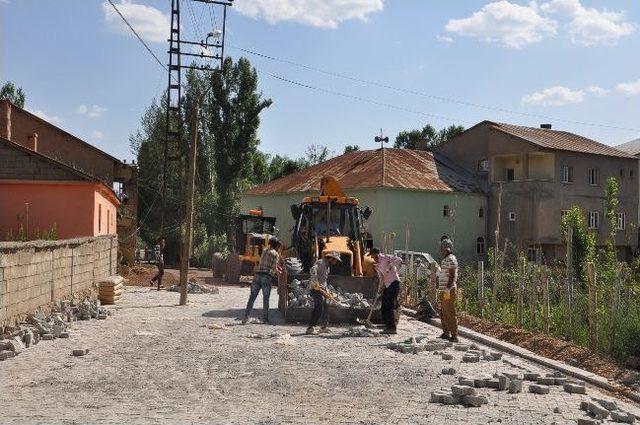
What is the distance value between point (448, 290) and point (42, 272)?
7.78m

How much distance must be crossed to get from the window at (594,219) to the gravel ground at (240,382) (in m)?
33.0

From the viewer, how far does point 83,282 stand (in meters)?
19.4

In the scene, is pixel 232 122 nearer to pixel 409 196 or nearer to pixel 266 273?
pixel 409 196


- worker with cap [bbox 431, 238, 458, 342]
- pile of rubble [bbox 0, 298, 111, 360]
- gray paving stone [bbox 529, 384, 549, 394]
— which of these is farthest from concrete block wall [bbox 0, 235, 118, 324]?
gray paving stone [bbox 529, 384, 549, 394]

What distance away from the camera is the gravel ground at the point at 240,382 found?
314 inches

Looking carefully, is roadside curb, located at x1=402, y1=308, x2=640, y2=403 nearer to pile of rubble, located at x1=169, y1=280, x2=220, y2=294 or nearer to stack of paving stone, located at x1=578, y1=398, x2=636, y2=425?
stack of paving stone, located at x1=578, y1=398, x2=636, y2=425

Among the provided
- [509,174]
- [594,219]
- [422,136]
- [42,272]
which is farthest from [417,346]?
[422,136]

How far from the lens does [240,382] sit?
9.79 metres

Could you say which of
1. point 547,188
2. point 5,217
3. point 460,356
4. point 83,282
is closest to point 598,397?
point 460,356

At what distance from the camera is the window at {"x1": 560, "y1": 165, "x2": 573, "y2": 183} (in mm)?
43281

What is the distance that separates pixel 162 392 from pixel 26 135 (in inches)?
1159

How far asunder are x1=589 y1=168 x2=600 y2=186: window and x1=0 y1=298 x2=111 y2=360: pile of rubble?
34.2 m

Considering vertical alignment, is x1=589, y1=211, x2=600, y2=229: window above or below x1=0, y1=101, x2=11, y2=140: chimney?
below

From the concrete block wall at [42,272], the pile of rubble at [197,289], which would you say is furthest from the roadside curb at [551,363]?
the pile of rubble at [197,289]
